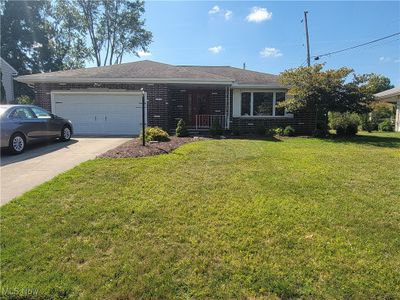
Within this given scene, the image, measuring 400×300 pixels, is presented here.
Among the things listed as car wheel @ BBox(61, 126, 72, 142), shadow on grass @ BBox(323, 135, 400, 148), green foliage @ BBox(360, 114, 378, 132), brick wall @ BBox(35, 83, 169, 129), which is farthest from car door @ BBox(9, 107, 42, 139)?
green foliage @ BBox(360, 114, 378, 132)

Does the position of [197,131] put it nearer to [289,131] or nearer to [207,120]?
[207,120]

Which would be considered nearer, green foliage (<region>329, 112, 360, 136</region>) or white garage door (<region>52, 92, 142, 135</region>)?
white garage door (<region>52, 92, 142, 135</region>)

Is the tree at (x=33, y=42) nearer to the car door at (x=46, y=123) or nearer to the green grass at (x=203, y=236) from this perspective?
the car door at (x=46, y=123)

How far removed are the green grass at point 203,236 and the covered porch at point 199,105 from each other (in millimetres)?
10497

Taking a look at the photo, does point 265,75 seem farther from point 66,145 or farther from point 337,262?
point 337,262

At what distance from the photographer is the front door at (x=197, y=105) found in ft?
58.1

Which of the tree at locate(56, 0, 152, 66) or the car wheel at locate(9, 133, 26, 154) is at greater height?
the tree at locate(56, 0, 152, 66)

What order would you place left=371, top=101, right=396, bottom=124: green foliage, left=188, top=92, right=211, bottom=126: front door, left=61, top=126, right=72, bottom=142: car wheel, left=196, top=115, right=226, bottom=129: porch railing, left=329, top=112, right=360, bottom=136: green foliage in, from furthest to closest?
left=371, top=101, right=396, bottom=124: green foliage < left=188, top=92, right=211, bottom=126: front door < left=196, top=115, right=226, bottom=129: porch railing < left=329, top=112, right=360, bottom=136: green foliage < left=61, top=126, right=72, bottom=142: car wheel

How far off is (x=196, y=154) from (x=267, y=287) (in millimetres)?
5942

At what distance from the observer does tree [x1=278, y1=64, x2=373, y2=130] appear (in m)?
14.5

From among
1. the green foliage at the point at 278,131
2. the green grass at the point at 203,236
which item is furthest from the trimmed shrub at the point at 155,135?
the green foliage at the point at 278,131

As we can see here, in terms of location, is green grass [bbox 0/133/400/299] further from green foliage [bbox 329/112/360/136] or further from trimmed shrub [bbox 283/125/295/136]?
green foliage [bbox 329/112/360/136]

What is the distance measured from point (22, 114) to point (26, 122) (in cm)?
27

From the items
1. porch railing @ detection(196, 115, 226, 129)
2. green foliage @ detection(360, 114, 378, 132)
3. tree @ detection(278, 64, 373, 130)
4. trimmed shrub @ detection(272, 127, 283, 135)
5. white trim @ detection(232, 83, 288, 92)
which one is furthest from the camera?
green foliage @ detection(360, 114, 378, 132)
